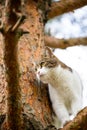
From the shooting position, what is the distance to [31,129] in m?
1.17

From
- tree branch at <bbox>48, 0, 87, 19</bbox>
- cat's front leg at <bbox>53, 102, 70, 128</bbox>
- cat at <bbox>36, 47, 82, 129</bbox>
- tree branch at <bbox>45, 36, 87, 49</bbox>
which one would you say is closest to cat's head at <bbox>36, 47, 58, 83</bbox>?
cat at <bbox>36, 47, 82, 129</bbox>

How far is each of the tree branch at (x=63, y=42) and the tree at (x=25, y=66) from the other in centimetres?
30

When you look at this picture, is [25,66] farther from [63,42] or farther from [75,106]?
[63,42]

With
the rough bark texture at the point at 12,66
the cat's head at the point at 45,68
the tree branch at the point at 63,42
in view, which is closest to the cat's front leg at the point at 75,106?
the cat's head at the point at 45,68

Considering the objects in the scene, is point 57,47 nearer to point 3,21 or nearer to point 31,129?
point 31,129

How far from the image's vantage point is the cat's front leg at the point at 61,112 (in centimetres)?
141

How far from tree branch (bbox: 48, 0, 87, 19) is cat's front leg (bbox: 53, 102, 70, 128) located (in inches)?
24.9

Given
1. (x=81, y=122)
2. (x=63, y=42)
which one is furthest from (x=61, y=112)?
(x=63, y=42)

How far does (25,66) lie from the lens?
1410 mm

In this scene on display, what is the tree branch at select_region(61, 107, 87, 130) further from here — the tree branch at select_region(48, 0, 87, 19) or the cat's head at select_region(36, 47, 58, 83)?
the tree branch at select_region(48, 0, 87, 19)

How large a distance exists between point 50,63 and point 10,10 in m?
0.76

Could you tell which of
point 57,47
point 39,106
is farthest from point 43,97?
point 57,47

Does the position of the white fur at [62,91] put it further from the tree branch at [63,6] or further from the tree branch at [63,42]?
the tree branch at [63,42]

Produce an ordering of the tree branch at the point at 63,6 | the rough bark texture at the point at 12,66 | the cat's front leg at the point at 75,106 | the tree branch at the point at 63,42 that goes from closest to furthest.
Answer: the rough bark texture at the point at 12,66
the cat's front leg at the point at 75,106
the tree branch at the point at 63,6
the tree branch at the point at 63,42
